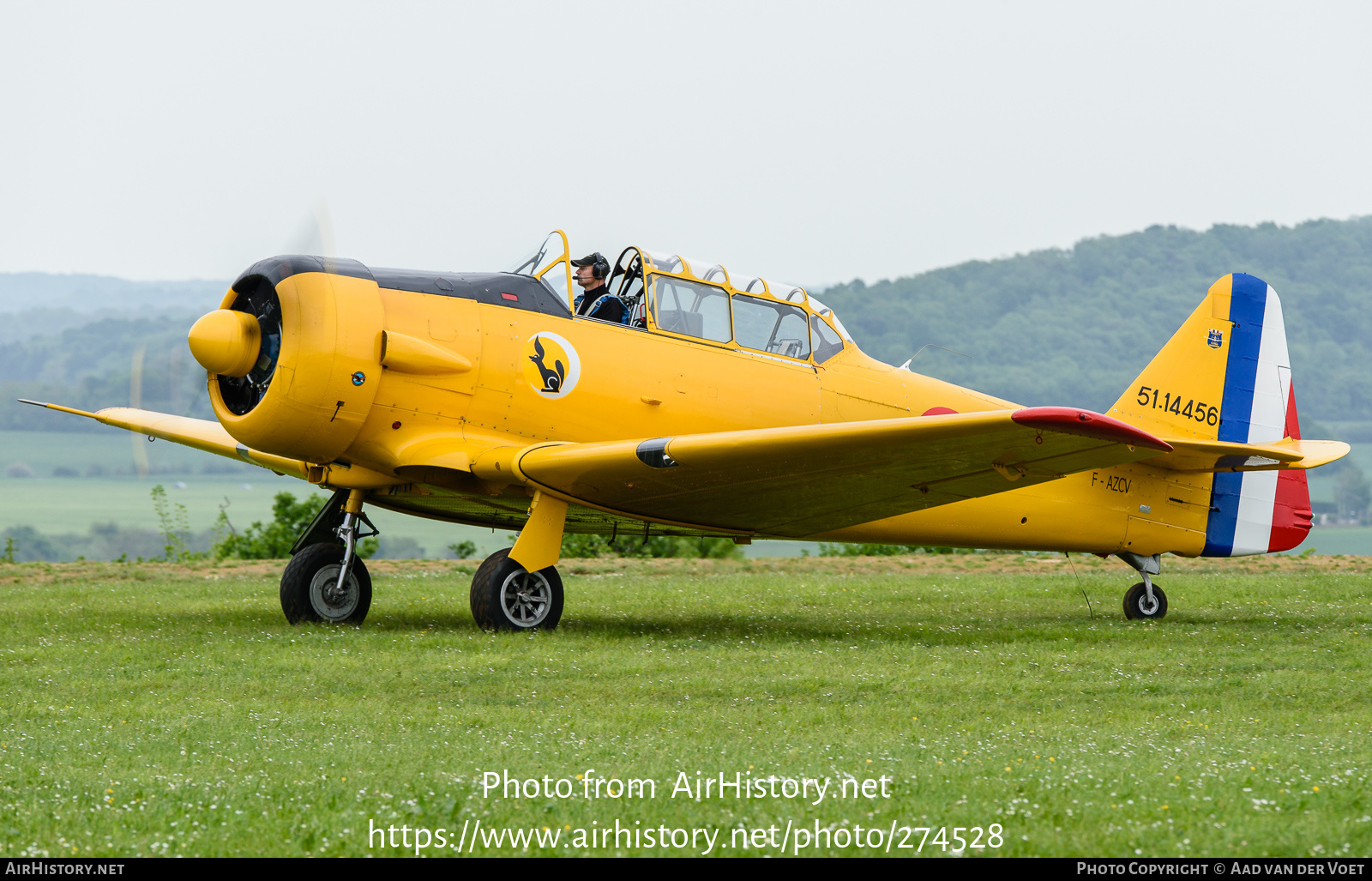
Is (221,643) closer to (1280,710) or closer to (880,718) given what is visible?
(880,718)

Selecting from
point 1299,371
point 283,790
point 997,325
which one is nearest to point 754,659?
point 283,790

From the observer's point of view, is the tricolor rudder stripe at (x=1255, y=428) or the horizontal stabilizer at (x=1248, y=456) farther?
the tricolor rudder stripe at (x=1255, y=428)

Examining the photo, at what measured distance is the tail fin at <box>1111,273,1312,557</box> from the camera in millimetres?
12523

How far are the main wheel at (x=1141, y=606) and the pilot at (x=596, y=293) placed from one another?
567cm

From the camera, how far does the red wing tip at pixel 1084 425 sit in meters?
7.31

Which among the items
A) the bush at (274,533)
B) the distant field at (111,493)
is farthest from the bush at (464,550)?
the distant field at (111,493)

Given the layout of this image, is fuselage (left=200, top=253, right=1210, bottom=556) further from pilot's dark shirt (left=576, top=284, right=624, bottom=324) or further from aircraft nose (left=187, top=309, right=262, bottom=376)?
aircraft nose (left=187, top=309, right=262, bottom=376)

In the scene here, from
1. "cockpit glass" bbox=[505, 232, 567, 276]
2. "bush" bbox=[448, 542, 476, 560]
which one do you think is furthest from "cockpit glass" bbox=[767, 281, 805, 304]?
"bush" bbox=[448, 542, 476, 560]

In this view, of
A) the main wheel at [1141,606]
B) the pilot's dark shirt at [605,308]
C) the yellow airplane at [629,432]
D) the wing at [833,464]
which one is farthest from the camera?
the main wheel at [1141,606]

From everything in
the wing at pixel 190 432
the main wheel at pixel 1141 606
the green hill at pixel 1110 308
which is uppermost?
the green hill at pixel 1110 308

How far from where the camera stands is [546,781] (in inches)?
186

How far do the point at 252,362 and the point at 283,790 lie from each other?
537 cm

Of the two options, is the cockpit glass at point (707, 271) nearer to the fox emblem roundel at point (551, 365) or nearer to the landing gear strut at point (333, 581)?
the fox emblem roundel at point (551, 365)

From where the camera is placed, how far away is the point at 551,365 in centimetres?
979
